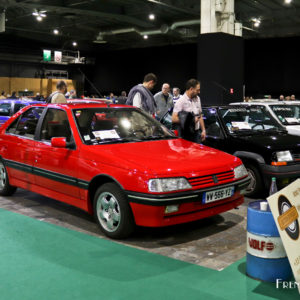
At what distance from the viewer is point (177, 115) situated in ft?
21.3

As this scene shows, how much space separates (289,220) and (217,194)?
1229 millimetres

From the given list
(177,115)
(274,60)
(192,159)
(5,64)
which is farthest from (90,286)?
(5,64)

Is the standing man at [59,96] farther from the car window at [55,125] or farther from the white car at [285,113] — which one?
the white car at [285,113]

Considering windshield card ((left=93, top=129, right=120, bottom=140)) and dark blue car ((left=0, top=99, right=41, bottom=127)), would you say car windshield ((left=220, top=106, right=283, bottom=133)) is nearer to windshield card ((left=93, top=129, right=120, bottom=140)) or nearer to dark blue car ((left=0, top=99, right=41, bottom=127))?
windshield card ((left=93, top=129, right=120, bottom=140))

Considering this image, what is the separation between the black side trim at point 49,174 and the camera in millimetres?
4650

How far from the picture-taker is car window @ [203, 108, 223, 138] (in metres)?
6.65

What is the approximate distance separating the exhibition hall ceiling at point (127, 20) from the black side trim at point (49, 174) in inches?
569

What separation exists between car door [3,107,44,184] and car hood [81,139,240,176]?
1.23m

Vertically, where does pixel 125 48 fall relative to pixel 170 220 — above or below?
above

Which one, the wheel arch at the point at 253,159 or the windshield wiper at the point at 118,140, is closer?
the windshield wiper at the point at 118,140

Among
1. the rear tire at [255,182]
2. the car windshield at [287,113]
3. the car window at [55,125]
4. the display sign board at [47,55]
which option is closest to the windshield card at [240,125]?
the rear tire at [255,182]

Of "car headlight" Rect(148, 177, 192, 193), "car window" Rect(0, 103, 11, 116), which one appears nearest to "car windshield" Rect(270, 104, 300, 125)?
"car headlight" Rect(148, 177, 192, 193)

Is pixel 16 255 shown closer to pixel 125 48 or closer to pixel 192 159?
pixel 192 159

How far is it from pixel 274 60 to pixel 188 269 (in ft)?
→ 82.1
